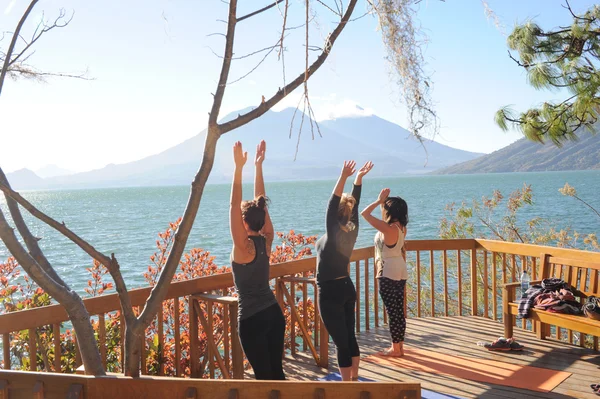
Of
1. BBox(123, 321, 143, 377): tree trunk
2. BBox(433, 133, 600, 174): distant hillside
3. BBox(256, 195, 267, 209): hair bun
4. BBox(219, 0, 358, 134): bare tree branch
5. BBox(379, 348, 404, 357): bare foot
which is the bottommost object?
BBox(379, 348, 404, 357): bare foot

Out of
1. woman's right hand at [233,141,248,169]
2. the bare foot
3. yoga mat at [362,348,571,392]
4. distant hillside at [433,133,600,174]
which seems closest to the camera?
woman's right hand at [233,141,248,169]

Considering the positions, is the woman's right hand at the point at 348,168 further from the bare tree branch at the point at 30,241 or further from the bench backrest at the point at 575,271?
the bench backrest at the point at 575,271

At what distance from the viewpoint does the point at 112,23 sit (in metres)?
3.14

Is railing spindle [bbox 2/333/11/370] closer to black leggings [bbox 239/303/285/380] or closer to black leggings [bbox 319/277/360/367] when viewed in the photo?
black leggings [bbox 239/303/285/380]

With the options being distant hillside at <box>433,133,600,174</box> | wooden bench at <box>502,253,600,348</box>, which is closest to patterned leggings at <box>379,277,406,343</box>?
wooden bench at <box>502,253,600,348</box>

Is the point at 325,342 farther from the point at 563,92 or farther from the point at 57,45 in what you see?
the point at 563,92

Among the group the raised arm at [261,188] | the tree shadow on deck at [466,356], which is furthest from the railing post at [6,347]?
the tree shadow on deck at [466,356]

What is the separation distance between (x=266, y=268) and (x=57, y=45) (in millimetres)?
2061

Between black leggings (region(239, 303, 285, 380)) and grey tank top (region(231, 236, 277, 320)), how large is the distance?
36mm

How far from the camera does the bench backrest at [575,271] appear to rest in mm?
5148

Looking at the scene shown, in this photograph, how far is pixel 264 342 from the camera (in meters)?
3.01

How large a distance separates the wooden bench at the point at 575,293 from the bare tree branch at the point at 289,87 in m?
3.36

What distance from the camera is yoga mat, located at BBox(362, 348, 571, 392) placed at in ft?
13.8

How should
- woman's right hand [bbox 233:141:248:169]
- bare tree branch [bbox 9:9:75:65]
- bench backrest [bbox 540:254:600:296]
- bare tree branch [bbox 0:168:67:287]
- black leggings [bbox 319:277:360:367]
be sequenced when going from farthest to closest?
bench backrest [bbox 540:254:600:296] → black leggings [bbox 319:277:360:367] → bare tree branch [bbox 9:9:75:65] → woman's right hand [bbox 233:141:248:169] → bare tree branch [bbox 0:168:67:287]
